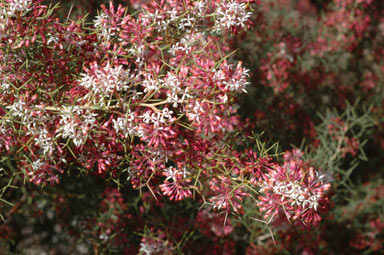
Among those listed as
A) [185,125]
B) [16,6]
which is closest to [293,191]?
[185,125]

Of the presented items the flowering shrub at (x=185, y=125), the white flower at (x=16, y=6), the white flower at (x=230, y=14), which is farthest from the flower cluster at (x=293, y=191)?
the white flower at (x=16, y=6)

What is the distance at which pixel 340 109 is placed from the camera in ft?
12.1

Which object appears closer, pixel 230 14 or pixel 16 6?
pixel 16 6

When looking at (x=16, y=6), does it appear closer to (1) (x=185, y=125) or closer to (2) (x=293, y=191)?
(1) (x=185, y=125)

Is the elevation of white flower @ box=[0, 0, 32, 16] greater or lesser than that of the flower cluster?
greater

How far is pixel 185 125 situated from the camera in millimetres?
1765

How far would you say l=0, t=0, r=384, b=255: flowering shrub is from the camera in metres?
1.41

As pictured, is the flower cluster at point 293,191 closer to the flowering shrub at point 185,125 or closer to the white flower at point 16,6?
the flowering shrub at point 185,125

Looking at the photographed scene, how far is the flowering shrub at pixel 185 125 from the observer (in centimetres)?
141

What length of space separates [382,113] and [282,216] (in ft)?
5.24

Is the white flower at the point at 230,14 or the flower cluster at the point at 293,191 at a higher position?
the white flower at the point at 230,14

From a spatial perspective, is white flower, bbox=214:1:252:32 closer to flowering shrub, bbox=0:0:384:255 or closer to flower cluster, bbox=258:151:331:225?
flowering shrub, bbox=0:0:384:255

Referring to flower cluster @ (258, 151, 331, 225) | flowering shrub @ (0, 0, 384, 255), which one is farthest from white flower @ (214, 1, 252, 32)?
flower cluster @ (258, 151, 331, 225)

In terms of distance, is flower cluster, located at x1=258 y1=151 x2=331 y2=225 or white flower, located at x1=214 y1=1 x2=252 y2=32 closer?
flower cluster, located at x1=258 y1=151 x2=331 y2=225
